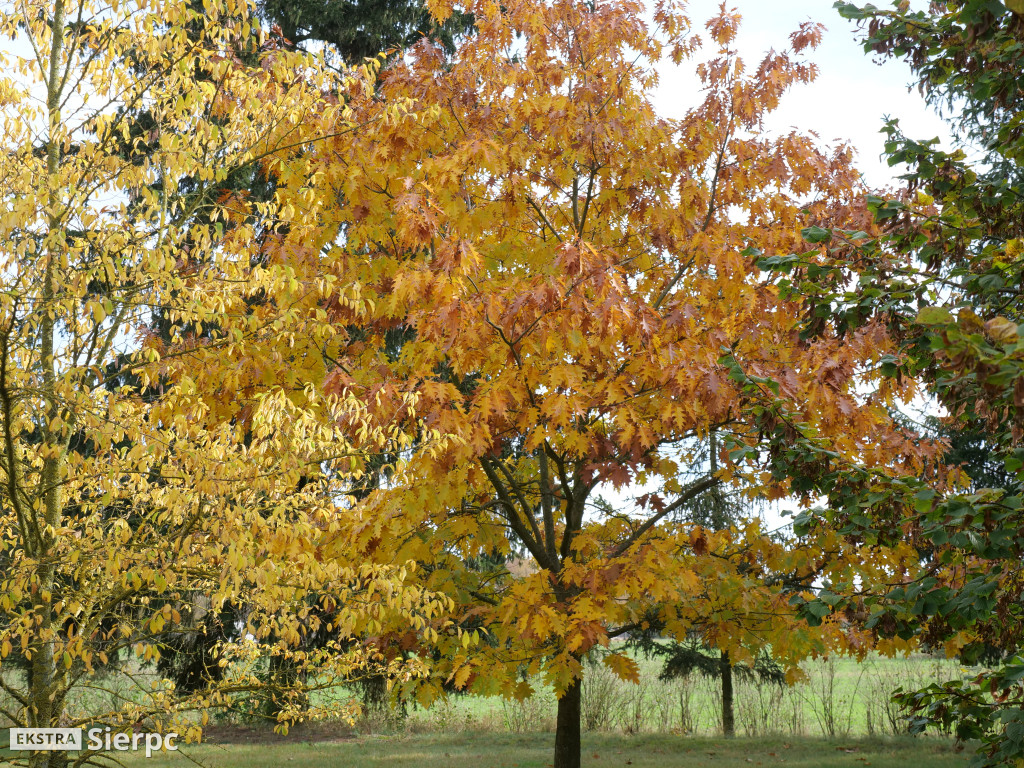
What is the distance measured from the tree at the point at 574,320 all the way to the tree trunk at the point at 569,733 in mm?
18

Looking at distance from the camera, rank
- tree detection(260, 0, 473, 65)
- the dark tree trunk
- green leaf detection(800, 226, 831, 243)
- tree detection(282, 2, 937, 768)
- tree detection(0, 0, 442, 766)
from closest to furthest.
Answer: green leaf detection(800, 226, 831, 243)
tree detection(0, 0, 442, 766)
tree detection(282, 2, 937, 768)
the dark tree trunk
tree detection(260, 0, 473, 65)

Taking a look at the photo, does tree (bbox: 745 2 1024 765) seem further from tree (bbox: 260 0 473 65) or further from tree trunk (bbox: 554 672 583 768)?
tree (bbox: 260 0 473 65)

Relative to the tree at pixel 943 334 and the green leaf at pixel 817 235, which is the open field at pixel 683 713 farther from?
the green leaf at pixel 817 235

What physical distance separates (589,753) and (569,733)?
4026 millimetres

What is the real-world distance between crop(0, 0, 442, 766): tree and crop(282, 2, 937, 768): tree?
0.65 m

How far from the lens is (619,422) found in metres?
5.33

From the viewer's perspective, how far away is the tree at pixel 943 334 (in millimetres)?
3082

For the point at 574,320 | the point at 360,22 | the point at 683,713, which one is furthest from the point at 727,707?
the point at 360,22

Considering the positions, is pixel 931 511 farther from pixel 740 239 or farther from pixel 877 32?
pixel 740 239

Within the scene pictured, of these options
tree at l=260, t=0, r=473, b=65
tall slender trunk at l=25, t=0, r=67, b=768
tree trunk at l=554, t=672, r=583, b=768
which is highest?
tree at l=260, t=0, r=473, b=65

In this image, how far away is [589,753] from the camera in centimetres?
1062

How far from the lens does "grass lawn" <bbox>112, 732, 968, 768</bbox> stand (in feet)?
32.2

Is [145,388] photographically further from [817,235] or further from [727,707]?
[727,707]

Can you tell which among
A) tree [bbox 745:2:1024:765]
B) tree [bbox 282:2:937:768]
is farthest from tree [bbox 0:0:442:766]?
tree [bbox 745:2:1024:765]
